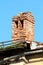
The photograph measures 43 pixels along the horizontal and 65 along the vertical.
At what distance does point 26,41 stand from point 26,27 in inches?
68.9

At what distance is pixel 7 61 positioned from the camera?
24.1 m

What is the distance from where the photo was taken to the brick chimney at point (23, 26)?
83.1 feet

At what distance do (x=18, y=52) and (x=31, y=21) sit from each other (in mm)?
2559

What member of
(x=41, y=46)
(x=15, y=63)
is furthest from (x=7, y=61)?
(x=41, y=46)

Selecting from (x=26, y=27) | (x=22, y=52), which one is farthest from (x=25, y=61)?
(x=26, y=27)

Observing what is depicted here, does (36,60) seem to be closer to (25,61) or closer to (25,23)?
(25,61)

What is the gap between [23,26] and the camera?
2567 centimetres

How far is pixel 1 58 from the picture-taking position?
80.0 ft

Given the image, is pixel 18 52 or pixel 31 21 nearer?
pixel 18 52

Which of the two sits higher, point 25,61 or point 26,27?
point 26,27

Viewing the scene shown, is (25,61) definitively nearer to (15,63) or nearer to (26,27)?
(15,63)

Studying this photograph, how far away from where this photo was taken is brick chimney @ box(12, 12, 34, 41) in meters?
25.3

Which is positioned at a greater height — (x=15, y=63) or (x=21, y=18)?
(x=21, y=18)

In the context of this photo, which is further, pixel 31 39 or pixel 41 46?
pixel 31 39
